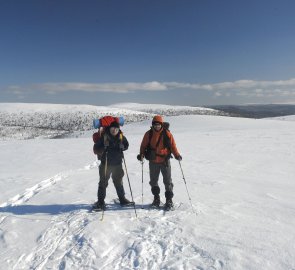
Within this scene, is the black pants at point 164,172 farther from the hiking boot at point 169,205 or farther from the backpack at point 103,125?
the backpack at point 103,125

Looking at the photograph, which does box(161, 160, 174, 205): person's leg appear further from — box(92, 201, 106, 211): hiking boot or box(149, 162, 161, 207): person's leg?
box(92, 201, 106, 211): hiking boot

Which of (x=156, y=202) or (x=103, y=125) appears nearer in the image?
(x=103, y=125)

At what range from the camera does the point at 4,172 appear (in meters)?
14.1

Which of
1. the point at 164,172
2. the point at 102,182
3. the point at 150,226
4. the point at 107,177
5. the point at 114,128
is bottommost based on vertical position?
the point at 150,226

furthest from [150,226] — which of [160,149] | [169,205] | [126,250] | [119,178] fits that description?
[160,149]

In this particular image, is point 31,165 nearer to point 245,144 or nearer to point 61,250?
point 61,250

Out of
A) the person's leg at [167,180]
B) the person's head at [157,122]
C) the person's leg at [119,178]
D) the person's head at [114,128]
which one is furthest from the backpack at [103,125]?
the person's leg at [167,180]

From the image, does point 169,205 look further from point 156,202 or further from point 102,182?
point 102,182

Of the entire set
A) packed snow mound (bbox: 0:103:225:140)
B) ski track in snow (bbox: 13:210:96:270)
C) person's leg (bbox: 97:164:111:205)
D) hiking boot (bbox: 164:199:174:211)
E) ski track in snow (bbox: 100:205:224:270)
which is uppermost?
person's leg (bbox: 97:164:111:205)

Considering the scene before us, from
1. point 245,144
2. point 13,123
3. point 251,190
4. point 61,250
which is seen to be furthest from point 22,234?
point 13,123

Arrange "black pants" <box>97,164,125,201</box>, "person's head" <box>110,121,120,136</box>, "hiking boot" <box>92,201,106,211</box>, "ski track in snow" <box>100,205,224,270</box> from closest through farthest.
Answer: "ski track in snow" <box>100,205,224,270</box> < "person's head" <box>110,121,120,136</box> < "hiking boot" <box>92,201,106,211</box> < "black pants" <box>97,164,125,201</box>

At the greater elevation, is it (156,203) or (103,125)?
(103,125)

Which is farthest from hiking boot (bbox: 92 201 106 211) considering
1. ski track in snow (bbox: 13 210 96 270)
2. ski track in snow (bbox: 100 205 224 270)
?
ski track in snow (bbox: 100 205 224 270)

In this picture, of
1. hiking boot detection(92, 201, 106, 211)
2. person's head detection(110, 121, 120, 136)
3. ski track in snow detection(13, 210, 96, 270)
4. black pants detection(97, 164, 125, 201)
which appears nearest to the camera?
ski track in snow detection(13, 210, 96, 270)
